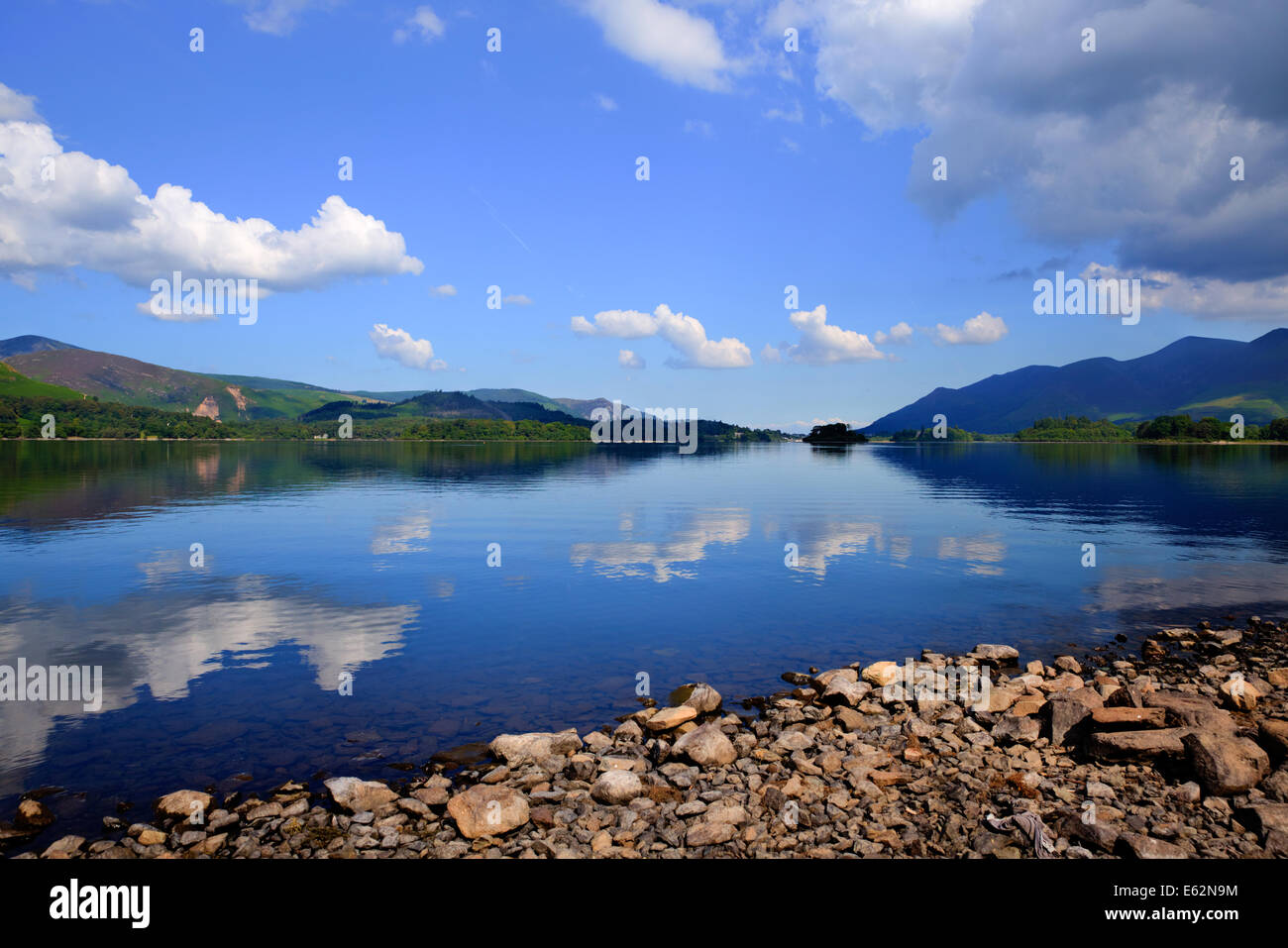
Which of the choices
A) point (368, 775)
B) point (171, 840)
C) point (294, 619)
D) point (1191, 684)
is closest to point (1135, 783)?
point (1191, 684)

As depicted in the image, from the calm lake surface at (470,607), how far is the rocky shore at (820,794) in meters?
2.49

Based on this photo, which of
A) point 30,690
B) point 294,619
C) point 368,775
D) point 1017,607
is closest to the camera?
point 368,775

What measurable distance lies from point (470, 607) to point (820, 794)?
23.2 meters

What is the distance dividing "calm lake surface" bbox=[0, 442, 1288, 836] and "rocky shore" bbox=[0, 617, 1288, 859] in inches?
97.9

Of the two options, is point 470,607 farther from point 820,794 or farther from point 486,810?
point 820,794

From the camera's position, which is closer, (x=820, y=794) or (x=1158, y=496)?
(x=820, y=794)

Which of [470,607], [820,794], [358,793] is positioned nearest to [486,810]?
[358,793]

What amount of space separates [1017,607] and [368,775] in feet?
105

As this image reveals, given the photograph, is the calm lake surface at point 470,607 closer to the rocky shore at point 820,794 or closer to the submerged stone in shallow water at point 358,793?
the submerged stone in shallow water at point 358,793

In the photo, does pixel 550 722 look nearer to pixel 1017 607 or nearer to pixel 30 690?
pixel 30 690

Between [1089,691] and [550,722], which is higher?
[1089,691]

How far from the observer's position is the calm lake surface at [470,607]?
1992 cm

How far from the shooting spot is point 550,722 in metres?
21.0

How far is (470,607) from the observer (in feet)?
114
